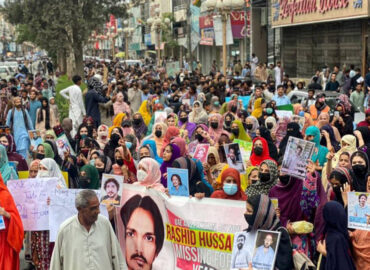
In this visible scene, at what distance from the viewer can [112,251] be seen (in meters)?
5.35

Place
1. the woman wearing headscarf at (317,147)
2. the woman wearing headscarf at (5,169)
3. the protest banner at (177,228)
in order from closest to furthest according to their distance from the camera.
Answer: the protest banner at (177,228)
the woman wearing headscarf at (5,169)
the woman wearing headscarf at (317,147)

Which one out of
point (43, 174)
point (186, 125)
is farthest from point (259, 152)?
point (186, 125)

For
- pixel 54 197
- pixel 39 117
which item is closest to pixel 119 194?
pixel 54 197

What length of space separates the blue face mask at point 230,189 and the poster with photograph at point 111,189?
94cm

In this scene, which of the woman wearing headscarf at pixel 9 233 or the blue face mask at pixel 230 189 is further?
the blue face mask at pixel 230 189

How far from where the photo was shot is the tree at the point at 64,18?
29625 millimetres

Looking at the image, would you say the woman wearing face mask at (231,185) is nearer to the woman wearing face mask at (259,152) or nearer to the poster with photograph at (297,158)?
the poster with photograph at (297,158)

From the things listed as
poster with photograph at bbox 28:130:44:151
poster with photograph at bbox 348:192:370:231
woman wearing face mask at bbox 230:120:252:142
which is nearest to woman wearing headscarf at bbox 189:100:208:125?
woman wearing face mask at bbox 230:120:252:142

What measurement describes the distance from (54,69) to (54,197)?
43.0 metres

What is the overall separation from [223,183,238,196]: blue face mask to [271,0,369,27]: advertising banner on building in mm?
16663

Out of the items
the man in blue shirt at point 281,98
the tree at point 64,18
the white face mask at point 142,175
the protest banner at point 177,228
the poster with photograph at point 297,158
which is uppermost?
the tree at point 64,18

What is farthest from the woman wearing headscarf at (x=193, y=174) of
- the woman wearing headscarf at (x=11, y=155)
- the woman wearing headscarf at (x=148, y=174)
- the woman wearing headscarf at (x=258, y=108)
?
the woman wearing headscarf at (x=258, y=108)

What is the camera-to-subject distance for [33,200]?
723 cm

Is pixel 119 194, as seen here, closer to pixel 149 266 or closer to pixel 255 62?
pixel 149 266
